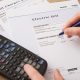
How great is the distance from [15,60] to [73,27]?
0.20 meters

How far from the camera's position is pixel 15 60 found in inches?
21.6

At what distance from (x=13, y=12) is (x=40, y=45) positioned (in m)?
0.13

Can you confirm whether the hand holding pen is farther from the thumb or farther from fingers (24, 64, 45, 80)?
fingers (24, 64, 45, 80)

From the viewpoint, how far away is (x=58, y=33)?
24.9 inches

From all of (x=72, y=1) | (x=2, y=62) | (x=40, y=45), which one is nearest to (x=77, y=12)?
(x=72, y=1)

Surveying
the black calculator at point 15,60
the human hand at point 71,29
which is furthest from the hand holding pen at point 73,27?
the black calculator at point 15,60

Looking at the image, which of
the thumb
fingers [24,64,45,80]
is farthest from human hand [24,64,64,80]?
the thumb

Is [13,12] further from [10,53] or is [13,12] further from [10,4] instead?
[10,53]

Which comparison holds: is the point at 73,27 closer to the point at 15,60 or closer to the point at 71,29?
the point at 71,29

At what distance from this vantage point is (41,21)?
0.64 metres

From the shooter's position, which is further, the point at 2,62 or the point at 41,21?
the point at 41,21

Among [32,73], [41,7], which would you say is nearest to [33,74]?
[32,73]

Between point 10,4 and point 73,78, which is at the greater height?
point 10,4

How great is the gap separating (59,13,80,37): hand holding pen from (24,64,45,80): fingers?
0.52ft
